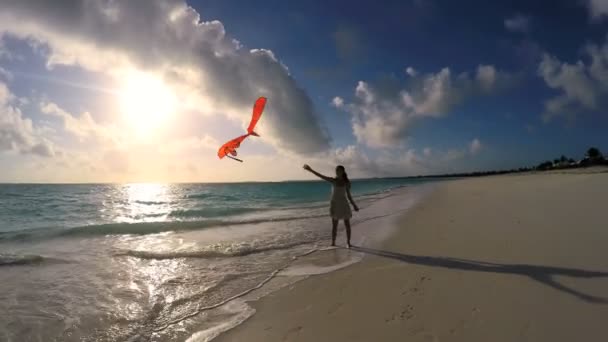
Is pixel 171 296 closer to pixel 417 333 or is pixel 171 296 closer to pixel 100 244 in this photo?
pixel 417 333

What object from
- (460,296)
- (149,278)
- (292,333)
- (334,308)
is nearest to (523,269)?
(460,296)

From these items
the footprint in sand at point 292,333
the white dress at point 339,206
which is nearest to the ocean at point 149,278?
the footprint in sand at point 292,333

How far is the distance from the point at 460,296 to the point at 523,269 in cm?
172

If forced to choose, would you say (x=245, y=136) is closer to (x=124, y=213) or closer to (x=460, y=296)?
(x=460, y=296)

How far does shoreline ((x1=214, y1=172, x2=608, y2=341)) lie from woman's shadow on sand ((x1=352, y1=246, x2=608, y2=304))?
0.01 meters

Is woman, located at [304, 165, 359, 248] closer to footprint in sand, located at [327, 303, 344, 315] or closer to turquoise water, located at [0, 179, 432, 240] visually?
footprint in sand, located at [327, 303, 344, 315]

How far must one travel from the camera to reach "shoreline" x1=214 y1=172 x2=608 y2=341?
3227 millimetres

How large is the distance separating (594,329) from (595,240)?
4268 mm

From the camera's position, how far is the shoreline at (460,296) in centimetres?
323

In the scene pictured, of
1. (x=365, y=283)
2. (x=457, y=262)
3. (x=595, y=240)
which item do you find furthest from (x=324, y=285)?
(x=595, y=240)

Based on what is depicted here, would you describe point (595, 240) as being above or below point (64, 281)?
above

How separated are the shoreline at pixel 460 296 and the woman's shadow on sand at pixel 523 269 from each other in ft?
0.04

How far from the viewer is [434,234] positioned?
8789mm

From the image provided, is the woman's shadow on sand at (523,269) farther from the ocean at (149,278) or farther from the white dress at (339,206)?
the white dress at (339,206)
